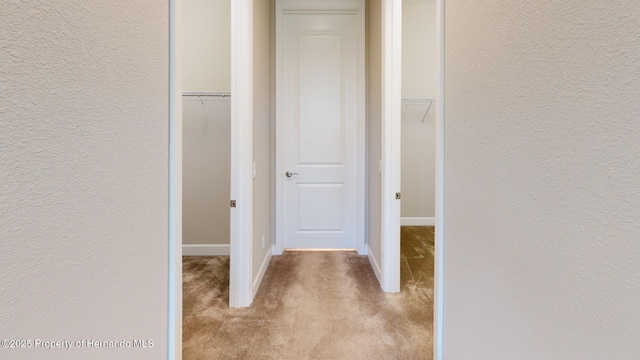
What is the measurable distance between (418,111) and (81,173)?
13.7ft

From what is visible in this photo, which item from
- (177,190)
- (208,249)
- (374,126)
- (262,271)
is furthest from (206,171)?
(177,190)


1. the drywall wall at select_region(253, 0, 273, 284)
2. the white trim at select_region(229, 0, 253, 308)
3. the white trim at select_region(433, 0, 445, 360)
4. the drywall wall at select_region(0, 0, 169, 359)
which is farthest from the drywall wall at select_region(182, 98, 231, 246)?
the white trim at select_region(433, 0, 445, 360)

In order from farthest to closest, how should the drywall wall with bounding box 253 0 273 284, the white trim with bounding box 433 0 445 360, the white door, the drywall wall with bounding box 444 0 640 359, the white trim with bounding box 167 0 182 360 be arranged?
the white door → the drywall wall with bounding box 253 0 273 284 → the white trim with bounding box 433 0 445 360 → the white trim with bounding box 167 0 182 360 → the drywall wall with bounding box 444 0 640 359

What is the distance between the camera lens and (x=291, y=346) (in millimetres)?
1619

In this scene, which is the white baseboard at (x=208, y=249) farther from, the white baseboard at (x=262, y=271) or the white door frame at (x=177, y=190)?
the white door frame at (x=177, y=190)

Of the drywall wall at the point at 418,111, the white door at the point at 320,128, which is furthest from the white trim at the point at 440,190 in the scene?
the drywall wall at the point at 418,111

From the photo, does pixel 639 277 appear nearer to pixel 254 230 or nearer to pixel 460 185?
pixel 460 185

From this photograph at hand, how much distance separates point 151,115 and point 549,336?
3.73 feet

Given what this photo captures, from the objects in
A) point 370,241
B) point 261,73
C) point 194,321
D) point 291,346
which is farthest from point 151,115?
point 370,241

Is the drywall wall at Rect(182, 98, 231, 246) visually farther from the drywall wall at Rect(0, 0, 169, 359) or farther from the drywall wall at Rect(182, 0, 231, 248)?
the drywall wall at Rect(0, 0, 169, 359)

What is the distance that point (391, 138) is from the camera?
7.13 feet

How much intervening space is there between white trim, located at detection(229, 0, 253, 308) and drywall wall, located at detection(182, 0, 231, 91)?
3.53 feet

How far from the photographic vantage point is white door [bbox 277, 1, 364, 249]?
3.06m

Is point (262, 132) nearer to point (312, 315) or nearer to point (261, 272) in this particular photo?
point (261, 272)
